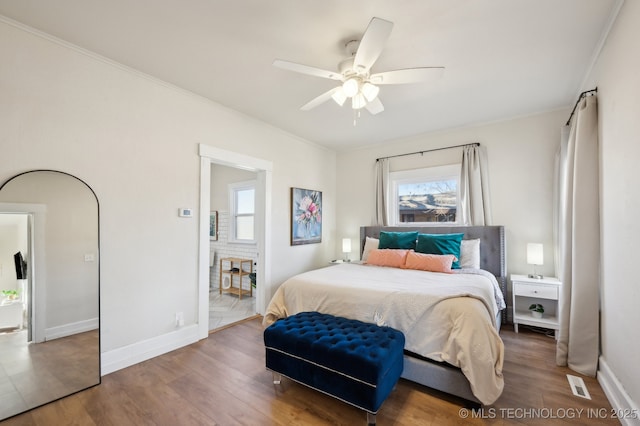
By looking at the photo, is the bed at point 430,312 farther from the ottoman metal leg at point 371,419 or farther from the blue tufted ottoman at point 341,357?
the ottoman metal leg at point 371,419

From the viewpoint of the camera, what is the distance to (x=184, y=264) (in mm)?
3062

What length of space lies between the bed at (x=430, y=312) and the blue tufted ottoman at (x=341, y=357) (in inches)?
6.8

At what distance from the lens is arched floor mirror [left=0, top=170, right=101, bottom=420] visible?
2.03 m

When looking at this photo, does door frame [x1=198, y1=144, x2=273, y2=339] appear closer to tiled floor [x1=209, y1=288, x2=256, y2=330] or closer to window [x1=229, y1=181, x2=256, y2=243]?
tiled floor [x1=209, y1=288, x2=256, y2=330]

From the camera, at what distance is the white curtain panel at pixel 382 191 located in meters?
4.79

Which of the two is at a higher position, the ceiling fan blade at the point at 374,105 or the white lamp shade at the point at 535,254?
the ceiling fan blade at the point at 374,105

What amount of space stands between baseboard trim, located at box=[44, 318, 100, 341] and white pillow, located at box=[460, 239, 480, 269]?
13.0ft

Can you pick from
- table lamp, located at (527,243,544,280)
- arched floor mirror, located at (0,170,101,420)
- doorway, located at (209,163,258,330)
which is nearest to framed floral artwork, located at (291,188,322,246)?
doorway, located at (209,163,258,330)

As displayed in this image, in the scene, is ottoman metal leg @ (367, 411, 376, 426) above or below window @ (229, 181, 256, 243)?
below

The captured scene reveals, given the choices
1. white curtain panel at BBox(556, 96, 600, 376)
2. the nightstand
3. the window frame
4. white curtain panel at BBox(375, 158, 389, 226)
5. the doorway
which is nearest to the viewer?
white curtain panel at BBox(556, 96, 600, 376)

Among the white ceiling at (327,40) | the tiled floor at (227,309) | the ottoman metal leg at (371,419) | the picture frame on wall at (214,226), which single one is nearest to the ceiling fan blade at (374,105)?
the white ceiling at (327,40)

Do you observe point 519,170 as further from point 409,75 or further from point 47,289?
point 47,289

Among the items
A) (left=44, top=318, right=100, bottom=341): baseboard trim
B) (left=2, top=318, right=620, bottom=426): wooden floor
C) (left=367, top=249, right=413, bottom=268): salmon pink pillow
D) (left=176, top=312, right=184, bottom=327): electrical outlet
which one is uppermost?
(left=367, top=249, right=413, bottom=268): salmon pink pillow

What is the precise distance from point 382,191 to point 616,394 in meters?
3.47
